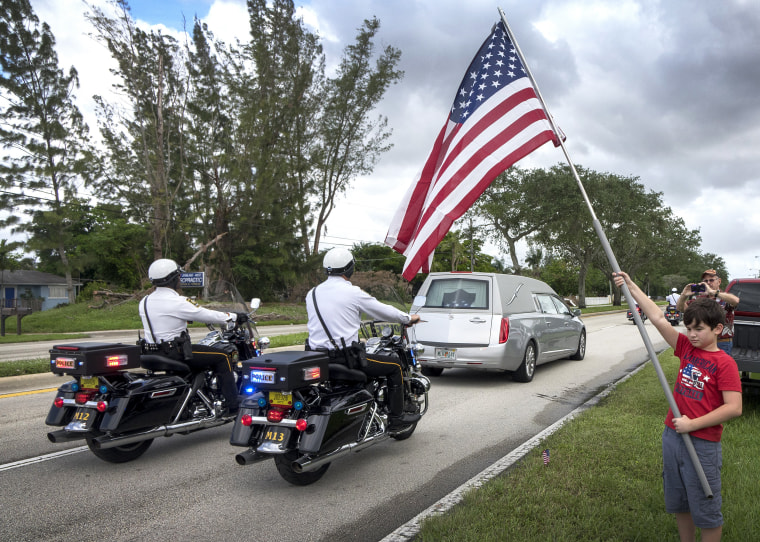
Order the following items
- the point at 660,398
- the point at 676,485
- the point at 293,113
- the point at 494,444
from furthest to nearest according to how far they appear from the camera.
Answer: the point at 293,113 → the point at 660,398 → the point at 494,444 → the point at 676,485

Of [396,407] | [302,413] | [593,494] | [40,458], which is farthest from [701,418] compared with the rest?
[40,458]

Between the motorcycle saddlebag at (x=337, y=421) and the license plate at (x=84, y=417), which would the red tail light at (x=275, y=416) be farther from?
the license plate at (x=84, y=417)

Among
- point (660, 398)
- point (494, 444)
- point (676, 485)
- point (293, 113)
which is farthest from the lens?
point (293, 113)

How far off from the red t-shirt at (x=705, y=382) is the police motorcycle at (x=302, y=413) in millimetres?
2500

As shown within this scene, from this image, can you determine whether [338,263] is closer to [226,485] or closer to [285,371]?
[285,371]

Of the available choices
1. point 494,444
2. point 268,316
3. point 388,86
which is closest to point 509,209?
point 388,86

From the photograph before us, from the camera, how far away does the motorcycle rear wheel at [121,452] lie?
5328mm

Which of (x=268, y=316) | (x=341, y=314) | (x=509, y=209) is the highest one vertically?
(x=509, y=209)

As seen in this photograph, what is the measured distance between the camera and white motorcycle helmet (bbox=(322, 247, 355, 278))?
528 centimetres

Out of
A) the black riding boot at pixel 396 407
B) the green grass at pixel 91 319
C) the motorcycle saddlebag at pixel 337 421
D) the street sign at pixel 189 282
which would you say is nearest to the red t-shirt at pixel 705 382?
the motorcycle saddlebag at pixel 337 421

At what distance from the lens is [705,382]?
3.04m

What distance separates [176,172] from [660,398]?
36.3m

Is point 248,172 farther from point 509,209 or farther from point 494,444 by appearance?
point 494,444

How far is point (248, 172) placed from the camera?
121ft
